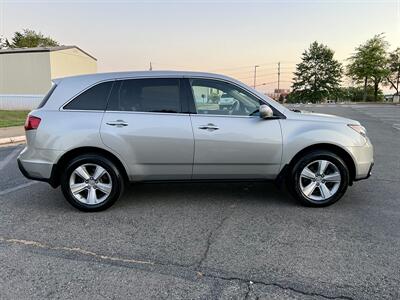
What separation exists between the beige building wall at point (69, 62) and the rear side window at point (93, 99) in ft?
70.7

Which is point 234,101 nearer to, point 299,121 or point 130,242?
point 299,121

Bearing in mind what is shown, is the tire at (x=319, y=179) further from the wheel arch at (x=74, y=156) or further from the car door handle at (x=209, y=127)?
the wheel arch at (x=74, y=156)

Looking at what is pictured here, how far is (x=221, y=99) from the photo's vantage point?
14.1 ft

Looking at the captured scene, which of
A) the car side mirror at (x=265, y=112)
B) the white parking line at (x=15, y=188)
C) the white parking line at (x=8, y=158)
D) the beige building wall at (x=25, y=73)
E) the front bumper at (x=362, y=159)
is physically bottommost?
the white parking line at (x=15, y=188)

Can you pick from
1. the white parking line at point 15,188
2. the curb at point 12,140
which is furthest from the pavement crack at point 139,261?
the curb at point 12,140

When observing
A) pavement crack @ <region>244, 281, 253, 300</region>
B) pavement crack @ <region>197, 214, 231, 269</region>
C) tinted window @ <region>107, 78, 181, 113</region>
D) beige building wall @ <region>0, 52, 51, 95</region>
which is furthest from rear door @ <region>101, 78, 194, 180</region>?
beige building wall @ <region>0, 52, 51, 95</region>

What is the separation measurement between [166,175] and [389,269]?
2.61 meters

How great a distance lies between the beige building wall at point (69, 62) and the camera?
77.0 feet

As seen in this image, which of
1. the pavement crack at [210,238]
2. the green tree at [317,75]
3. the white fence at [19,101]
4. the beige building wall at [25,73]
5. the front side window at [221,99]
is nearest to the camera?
the pavement crack at [210,238]

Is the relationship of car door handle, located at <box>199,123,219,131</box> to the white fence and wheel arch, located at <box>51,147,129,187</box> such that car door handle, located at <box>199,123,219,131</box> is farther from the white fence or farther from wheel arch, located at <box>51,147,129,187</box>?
the white fence

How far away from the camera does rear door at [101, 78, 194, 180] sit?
4.07m

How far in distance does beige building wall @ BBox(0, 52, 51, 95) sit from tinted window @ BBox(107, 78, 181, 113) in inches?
847

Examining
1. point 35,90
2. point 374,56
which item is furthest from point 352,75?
point 35,90

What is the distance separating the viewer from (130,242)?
3389mm
